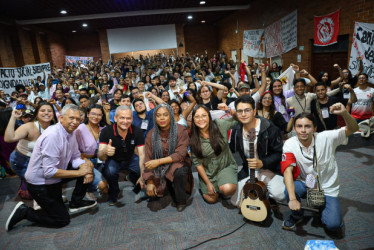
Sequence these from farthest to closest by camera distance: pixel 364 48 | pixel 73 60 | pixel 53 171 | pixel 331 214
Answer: pixel 73 60 < pixel 364 48 < pixel 53 171 < pixel 331 214

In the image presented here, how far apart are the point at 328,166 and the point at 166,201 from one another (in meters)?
1.97

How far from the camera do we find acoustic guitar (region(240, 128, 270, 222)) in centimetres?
222

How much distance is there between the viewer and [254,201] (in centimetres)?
226

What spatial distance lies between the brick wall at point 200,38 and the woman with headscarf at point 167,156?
16756 millimetres

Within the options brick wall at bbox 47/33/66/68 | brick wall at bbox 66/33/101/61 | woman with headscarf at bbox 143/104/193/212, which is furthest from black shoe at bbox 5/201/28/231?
brick wall at bbox 66/33/101/61

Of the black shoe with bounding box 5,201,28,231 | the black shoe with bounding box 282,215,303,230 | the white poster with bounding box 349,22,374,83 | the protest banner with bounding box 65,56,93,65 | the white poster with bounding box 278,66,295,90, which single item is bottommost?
the black shoe with bounding box 282,215,303,230

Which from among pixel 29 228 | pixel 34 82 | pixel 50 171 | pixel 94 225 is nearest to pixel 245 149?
pixel 94 225

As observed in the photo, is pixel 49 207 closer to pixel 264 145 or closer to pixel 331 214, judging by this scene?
pixel 264 145

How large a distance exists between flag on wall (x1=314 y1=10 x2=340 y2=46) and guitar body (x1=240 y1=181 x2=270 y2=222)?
645cm

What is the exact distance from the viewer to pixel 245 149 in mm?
2633

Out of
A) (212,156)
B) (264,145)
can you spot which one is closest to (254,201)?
(264,145)

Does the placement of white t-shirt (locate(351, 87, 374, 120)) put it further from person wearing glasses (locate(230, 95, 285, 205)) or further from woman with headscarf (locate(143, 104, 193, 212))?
woman with headscarf (locate(143, 104, 193, 212))

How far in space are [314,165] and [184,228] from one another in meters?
1.48

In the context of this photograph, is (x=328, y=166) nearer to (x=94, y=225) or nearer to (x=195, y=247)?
(x=195, y=247)
